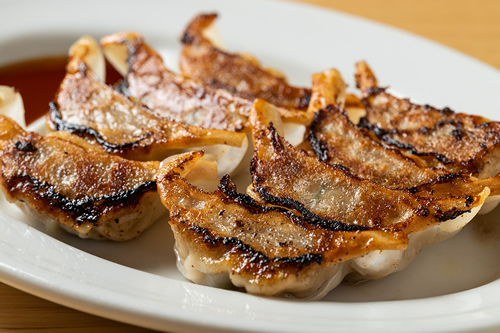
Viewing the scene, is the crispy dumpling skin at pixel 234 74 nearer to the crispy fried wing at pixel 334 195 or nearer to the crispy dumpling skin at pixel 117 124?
the crispy dumpling skin at pixel 117 124

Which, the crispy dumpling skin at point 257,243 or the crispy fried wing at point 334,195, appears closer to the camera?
the crispy dumpling skin at point 257,243

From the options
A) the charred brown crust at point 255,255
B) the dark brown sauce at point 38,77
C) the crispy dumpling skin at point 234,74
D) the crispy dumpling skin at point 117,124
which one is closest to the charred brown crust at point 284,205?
the charred brown crust at point 255,255

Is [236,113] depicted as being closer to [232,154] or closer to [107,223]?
[232,154]

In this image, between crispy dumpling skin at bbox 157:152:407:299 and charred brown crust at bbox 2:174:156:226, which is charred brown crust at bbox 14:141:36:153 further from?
crispy dumpling skin at bbox 157:152:407:299

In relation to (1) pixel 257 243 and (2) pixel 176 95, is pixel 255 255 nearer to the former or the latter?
(1) pixel 257 243

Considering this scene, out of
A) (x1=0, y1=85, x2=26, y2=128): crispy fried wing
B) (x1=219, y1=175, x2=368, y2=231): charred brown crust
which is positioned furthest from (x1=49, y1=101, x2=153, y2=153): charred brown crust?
(x1=219, y1=175, x2=368, y2=231): charred brown crust

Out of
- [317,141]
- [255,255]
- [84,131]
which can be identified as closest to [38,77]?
[84,131]

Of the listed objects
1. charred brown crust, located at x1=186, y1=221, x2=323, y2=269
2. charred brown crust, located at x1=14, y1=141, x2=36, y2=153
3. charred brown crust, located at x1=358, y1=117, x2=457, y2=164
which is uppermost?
charred brown crust, located at x1=358, y1=117, x2=457, y2=164
